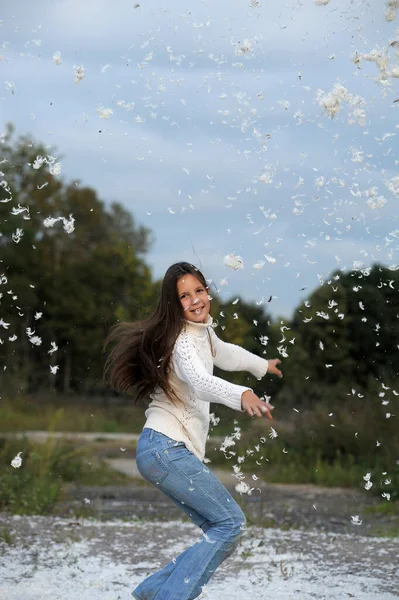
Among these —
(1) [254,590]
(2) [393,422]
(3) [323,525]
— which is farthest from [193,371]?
(2) [393,422]

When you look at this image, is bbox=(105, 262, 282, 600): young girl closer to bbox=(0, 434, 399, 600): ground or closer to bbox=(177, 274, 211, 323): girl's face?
bbox=(177, 274, 211, 323): girl's face

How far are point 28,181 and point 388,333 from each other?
22.3 ft

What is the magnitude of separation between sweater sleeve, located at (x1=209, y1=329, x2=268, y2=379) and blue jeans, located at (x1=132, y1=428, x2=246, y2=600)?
501 mm

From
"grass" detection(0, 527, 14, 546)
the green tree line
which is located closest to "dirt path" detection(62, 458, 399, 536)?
"grass" detection(0, 527, 14, 546)

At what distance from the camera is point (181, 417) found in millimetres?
Answer: 4367

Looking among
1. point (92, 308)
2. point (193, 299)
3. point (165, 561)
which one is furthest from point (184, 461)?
point (92, 308)

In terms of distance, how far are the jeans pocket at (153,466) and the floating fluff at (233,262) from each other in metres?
1.28

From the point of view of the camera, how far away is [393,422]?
10.3m

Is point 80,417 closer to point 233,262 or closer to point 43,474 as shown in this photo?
point 43,474

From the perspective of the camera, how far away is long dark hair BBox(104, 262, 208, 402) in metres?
4.38

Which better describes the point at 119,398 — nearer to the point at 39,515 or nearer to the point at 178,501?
the point at 39,515

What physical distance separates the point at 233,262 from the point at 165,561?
2.43m

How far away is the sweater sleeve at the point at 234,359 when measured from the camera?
466cm

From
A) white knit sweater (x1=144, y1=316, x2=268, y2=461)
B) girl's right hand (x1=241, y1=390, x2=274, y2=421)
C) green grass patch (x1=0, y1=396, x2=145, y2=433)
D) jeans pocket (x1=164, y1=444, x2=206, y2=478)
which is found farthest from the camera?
green grass patch (x1=0, y1=396, x2=145, y2=433)
